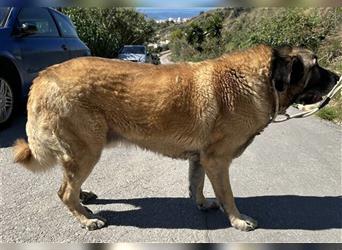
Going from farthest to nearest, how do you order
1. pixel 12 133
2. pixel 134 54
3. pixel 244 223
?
pixel 134 54
pixel 12 133
pixel 244 223

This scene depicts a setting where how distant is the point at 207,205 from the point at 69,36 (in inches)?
230

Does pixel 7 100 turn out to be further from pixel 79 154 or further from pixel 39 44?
pixel 79 154

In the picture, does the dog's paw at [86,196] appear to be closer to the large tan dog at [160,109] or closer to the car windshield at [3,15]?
the large tan dog at [160,109]

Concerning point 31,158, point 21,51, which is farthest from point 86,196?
point 21,51

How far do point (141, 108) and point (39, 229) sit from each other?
1500 millimetres

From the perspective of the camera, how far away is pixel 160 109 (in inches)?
151

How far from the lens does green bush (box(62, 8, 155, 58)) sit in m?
20.1

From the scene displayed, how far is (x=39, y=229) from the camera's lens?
12.3ft

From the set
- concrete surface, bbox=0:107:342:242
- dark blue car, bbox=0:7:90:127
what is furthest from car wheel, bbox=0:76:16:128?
concrete surface, bbox=0:107:342:242

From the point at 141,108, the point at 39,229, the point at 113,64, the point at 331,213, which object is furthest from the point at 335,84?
the point at 39,229

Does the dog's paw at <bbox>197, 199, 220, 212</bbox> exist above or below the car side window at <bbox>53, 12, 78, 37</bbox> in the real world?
below

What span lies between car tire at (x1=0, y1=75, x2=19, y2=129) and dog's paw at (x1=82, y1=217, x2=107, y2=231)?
3.45 meters

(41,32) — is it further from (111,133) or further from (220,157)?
(220,157)

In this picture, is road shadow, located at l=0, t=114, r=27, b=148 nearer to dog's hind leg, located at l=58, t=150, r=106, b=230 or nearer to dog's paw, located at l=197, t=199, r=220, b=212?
dog's hind leg, located at l=58, t=150, r=106, b=230
